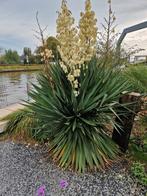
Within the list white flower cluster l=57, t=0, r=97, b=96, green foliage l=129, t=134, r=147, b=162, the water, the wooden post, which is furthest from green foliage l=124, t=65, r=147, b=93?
the water

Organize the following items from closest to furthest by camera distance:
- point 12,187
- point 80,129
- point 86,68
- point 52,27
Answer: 1. point 12,187
2. point 80,129
3. point 86,68
4. point 52,27

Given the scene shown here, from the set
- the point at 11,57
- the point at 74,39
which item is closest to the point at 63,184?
the point at 74,39

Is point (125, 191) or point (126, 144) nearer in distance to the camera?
point (125, 191)

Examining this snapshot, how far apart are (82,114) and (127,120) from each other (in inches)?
27.1

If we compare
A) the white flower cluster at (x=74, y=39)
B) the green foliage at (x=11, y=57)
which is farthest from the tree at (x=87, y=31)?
the green foliage at (x=11, y=57)

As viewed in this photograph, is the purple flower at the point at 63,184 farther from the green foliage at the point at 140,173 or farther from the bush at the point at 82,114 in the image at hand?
the green foliage at the point at 140,173

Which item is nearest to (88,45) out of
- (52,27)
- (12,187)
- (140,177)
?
(52,27)

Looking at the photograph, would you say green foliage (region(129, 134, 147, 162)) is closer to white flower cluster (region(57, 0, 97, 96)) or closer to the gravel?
the gravel

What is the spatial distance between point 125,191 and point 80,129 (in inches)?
35.1

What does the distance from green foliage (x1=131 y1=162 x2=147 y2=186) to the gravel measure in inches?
2.8

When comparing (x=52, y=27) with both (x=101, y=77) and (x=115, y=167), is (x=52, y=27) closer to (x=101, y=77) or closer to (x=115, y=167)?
(x=101, y=77)

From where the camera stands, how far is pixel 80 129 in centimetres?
258

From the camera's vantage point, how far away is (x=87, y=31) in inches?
101

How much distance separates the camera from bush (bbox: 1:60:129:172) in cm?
254
